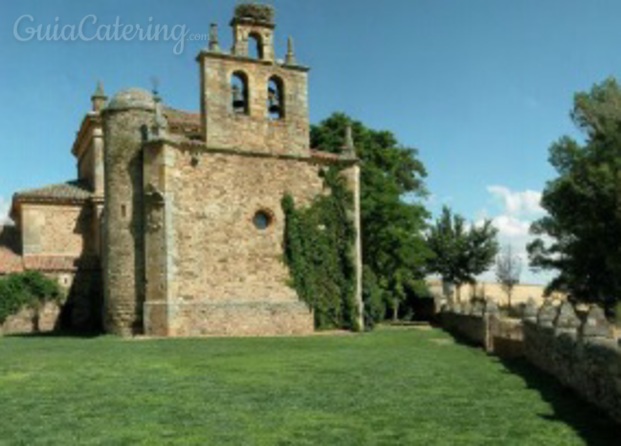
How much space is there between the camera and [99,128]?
1308 inches

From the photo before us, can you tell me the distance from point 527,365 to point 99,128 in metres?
24.6

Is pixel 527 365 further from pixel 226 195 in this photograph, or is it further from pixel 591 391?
pixel 226 195

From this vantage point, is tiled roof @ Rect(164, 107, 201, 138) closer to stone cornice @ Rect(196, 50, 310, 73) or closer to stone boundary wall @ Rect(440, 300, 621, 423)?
stone cornice @ Rect(196, 50, 310, 73)

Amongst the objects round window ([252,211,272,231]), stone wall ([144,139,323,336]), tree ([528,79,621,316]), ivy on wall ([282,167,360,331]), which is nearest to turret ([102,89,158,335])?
stone wall ([144,139,323,336])

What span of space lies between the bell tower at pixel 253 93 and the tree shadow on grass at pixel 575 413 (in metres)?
15.6

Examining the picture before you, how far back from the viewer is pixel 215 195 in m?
25.4

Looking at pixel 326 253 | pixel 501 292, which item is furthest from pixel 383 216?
pixel 501 292

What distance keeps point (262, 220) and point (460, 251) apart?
90.6 ft

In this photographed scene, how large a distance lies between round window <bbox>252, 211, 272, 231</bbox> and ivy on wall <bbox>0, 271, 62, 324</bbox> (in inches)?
357

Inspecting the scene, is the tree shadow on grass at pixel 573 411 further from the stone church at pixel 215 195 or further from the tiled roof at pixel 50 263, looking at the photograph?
the tiled roof at pixel 50 263

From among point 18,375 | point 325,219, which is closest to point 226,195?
point 325,219

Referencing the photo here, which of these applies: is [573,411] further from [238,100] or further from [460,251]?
[460,251]

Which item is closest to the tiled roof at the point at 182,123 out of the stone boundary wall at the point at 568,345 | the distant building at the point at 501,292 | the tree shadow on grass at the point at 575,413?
the stone boundary wall at the point at 568,345

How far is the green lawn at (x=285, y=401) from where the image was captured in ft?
25.9
